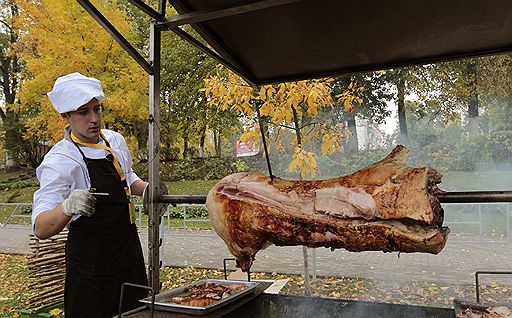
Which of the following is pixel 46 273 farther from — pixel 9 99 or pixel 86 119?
pixel 9 99

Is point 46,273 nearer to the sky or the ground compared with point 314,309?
nearer to the ground

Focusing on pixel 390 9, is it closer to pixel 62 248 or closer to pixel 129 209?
pixel 129 209

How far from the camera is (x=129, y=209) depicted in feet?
8.41

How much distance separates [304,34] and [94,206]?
5.08ft

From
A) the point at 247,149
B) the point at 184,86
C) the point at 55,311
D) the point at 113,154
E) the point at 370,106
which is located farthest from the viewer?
the point at 184,86

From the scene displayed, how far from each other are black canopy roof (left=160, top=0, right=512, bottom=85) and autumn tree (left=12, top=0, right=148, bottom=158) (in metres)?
7.74

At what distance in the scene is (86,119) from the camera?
2.52m

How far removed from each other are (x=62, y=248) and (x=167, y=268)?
2.04 meters

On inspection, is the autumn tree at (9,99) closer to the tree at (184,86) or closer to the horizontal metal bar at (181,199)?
the tree at (184,86)

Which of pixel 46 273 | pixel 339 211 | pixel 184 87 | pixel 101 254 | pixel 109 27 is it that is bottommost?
pixel 46 273

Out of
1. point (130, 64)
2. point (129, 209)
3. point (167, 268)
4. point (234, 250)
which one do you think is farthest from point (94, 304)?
point (130, 64)

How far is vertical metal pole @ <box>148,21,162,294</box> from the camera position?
2.19 metres

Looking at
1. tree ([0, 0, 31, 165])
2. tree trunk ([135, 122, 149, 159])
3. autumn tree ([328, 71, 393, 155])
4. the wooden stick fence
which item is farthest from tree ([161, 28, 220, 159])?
the wooden stick fence

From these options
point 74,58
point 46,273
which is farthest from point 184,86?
point 46,273
